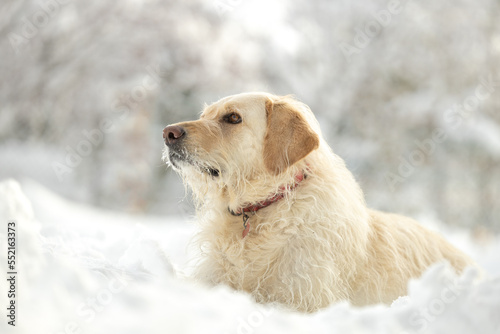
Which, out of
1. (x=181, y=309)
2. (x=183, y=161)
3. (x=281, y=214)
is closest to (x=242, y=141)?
(x=183, y=161)

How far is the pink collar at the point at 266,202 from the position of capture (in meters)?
2.44

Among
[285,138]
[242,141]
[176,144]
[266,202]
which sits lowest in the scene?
[266,202]

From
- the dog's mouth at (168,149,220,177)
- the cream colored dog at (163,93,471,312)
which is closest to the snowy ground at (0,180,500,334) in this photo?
the cream colored dog at (163,93,471,312)

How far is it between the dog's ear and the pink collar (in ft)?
0.38

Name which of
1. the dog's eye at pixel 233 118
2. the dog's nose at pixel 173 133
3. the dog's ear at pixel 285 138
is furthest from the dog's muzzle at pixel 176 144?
the dog's ear at pixel 285 138

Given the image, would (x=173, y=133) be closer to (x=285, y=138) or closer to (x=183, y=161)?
(x=183, y=161)

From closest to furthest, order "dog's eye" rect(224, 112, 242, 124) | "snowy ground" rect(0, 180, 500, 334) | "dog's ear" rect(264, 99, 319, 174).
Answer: "snowy ground" rect(0, 180, 500, 334), "dog's ear" rect(264, 99, 319, 174), "dog's eye" rect(224, 112, 242, 124)

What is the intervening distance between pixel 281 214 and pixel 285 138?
0.41 m

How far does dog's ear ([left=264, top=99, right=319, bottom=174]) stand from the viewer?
238cm

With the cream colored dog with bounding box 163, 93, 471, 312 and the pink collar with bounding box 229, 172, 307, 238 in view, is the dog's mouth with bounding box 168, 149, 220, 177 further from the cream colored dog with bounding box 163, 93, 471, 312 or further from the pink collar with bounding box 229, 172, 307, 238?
the pink collar with bounding box 229, 172, 307, 238

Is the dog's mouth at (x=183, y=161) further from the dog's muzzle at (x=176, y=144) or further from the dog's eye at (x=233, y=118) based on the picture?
the dog's eye at (x=233, y=118)

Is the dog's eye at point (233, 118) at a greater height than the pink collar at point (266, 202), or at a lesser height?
greater

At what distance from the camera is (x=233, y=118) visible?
8.43 feet

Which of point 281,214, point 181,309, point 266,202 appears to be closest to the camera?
point 181,309
